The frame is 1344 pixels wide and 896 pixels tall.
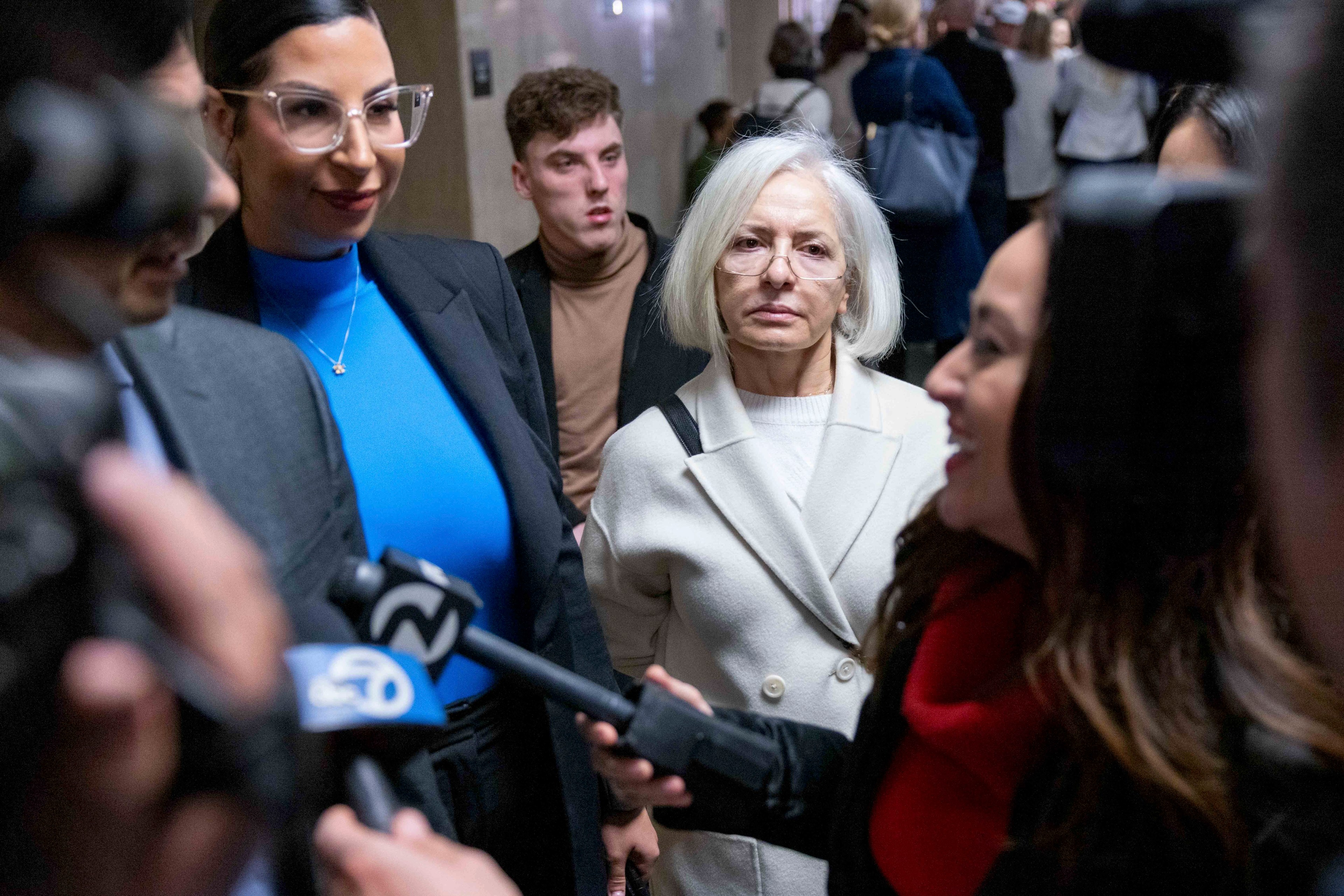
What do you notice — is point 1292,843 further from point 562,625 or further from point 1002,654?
point 562,625

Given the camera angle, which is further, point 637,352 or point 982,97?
point 982,97

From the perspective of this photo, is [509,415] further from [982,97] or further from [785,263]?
[982,97]

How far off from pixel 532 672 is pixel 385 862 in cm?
26

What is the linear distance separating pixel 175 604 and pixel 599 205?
220 centimetres

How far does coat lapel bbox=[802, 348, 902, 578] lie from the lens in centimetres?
194

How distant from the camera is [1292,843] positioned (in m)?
0.81

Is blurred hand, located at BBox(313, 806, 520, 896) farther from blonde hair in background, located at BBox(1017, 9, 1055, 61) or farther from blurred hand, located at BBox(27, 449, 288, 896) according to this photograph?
blonde hair in background, located at BBox(1017, 9, 1055, 61)

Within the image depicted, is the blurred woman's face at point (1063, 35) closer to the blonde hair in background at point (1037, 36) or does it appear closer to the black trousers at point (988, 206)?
the blonde hair in background at point (1037, 36)

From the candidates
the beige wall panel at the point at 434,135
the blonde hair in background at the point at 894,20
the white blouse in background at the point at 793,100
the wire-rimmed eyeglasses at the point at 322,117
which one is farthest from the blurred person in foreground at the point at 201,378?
the white blouse in background at the point at 793,100

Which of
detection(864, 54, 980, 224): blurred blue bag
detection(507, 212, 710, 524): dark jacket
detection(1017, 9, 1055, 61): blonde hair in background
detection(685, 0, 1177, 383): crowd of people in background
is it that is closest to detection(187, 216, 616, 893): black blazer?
detection(507, 212, 710, 524): dark jacket

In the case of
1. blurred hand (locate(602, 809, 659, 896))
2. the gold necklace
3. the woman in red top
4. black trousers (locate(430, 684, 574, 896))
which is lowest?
blurred hand (locate(602, 809, 659, 896))

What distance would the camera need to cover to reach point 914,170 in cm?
421

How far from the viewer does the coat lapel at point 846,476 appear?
1.94m

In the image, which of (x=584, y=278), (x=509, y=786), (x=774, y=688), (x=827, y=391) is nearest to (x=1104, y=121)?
(x=584, y=278)
